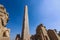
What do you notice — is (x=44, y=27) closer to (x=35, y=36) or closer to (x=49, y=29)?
(x=49, y=29)

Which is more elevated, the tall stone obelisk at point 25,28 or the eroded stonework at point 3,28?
the tall stone obelisk at point 25,28

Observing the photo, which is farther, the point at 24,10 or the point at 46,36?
the point at 46,36

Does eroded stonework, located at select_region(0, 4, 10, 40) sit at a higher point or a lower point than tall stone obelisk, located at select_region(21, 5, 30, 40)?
lower

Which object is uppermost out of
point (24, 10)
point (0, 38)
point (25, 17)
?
point (24, 10)

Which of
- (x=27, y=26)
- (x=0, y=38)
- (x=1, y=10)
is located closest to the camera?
(x=0, y=38)

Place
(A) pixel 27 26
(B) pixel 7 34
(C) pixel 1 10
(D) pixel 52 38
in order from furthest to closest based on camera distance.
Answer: (D) pixel 52 38 < (A) pixel 27 26 < (C) pixel 1 10 < (B) pixel 7 34

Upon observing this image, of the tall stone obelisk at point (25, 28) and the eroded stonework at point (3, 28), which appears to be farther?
the tall stone obelisk at point (25, 28)

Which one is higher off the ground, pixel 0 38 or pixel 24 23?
pixel 24 23

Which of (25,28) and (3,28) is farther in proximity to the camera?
(25,28)

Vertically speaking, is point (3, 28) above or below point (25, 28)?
below

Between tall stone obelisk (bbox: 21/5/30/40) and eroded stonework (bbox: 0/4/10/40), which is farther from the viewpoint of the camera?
tall stone obelisk (bbox: 21/5/30/40)

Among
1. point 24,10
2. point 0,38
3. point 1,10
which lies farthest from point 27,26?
point 0,38

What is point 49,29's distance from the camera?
54.0 metres

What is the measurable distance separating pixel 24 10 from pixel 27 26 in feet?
21.4
